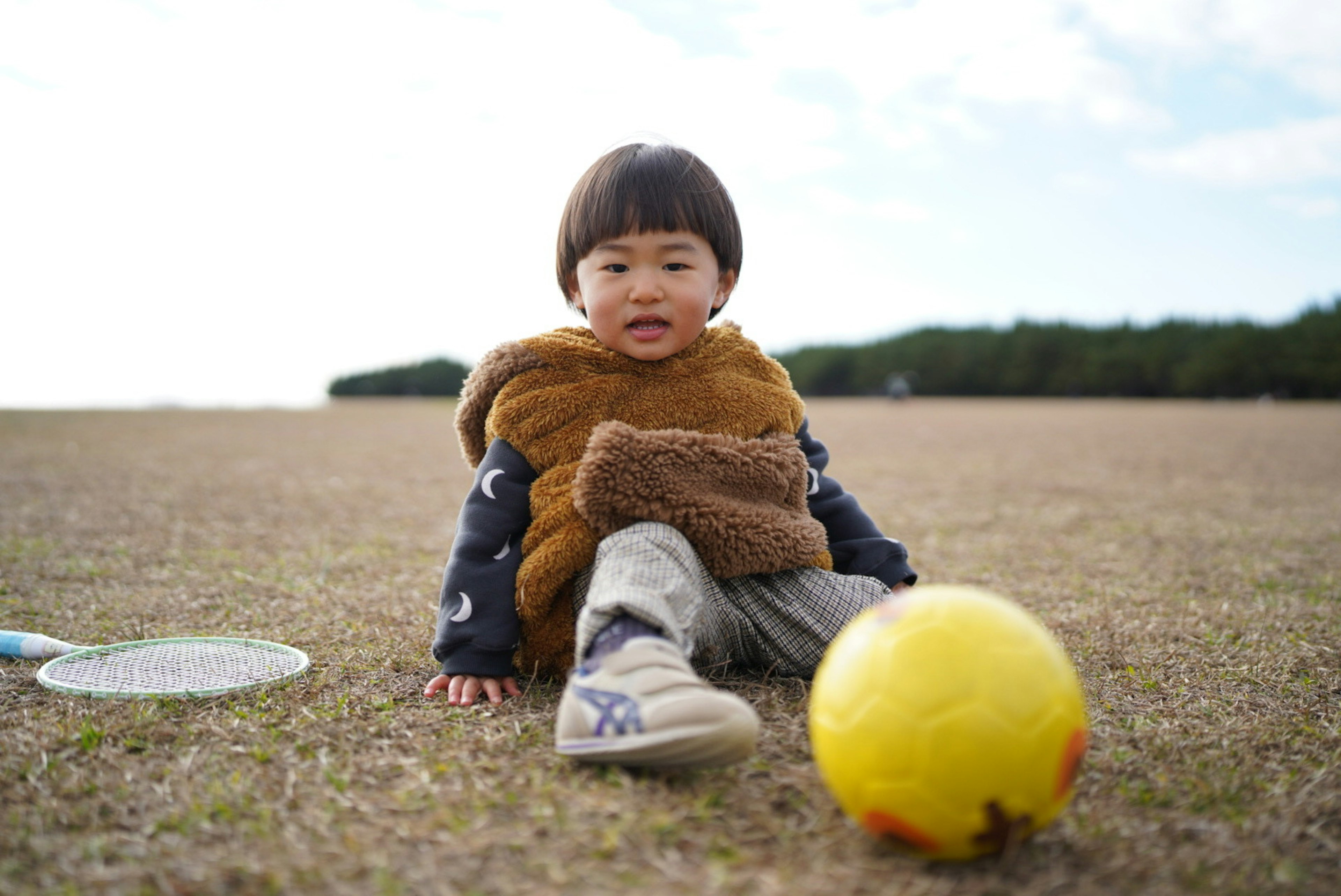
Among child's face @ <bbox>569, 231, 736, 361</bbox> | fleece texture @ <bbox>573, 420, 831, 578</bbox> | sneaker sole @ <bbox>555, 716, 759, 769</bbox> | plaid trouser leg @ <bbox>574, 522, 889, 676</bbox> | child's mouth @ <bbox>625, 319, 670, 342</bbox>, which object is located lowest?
sneaker sole @ <bbox>555, 716, 759, 769</bbox>

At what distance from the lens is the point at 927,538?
5023mm

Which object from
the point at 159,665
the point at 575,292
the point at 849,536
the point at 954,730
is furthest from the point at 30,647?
the point at 954,730

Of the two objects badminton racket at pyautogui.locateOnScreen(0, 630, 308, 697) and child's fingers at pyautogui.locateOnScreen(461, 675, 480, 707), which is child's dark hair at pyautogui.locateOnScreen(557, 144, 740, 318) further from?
badminton racket at pyautogui.locateOnScreen(0, 630, 308, 697)

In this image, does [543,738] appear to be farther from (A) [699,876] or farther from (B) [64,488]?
(B) [64,488]

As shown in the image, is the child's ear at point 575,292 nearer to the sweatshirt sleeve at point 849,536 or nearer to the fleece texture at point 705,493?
the fleece texture at point 705,493

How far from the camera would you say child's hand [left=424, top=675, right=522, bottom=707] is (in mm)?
2209

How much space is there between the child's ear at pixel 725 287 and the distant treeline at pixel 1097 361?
1429 inches

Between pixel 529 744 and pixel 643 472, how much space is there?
25.3 inches

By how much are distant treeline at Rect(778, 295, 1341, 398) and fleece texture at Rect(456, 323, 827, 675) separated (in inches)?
1434

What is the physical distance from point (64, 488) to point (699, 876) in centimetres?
642

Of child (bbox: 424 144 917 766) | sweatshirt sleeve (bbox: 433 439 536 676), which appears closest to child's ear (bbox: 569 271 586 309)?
child (bbox: 424 144 917 766)

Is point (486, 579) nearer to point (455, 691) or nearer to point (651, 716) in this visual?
point (455, 691)

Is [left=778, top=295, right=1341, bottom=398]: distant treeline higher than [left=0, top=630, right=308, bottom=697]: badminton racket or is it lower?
higher

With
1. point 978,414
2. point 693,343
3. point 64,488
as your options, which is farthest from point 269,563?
point 978,414
